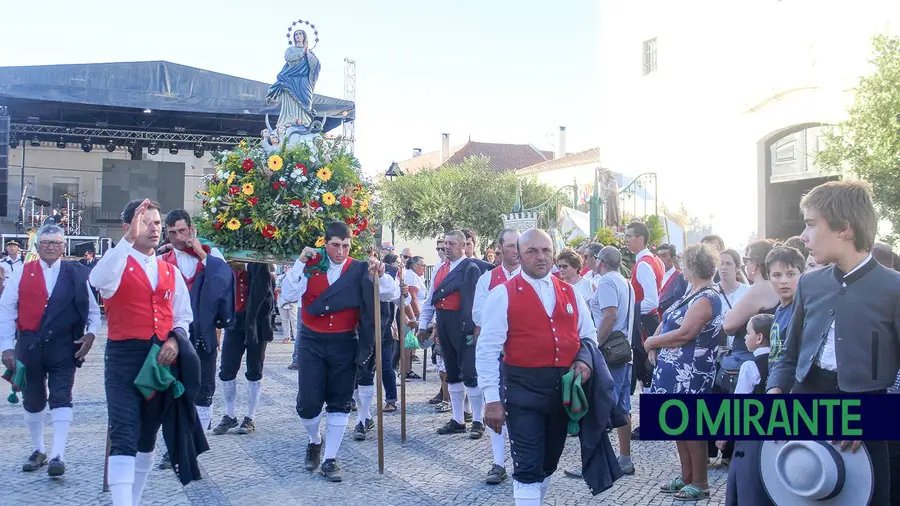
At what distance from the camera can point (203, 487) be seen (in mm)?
6395

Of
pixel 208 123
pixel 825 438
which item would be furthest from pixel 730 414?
pixel 208 123

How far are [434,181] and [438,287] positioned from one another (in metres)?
31.9

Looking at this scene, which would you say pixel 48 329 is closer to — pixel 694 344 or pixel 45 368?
pixel 45 368

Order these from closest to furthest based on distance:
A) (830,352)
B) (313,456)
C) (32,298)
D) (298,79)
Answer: (830,352), (32,298), (313,456), (298,79)

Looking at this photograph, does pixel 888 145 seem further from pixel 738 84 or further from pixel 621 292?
pixel 621 292

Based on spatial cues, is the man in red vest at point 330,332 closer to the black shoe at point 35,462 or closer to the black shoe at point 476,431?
the black shoe at point 476,431

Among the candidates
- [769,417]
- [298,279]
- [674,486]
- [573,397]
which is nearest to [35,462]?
[298,279]

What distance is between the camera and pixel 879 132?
1370cm

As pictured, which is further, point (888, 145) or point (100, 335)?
point (100, 335)

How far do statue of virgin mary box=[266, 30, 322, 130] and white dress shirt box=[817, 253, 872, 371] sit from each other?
761cm

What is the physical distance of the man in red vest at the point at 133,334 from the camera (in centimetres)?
496

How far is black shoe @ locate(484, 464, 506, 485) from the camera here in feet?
21.4

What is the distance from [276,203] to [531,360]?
3.42 metres

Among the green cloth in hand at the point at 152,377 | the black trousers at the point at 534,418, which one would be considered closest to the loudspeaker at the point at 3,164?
the green cloth in hand at the point at 152,377
